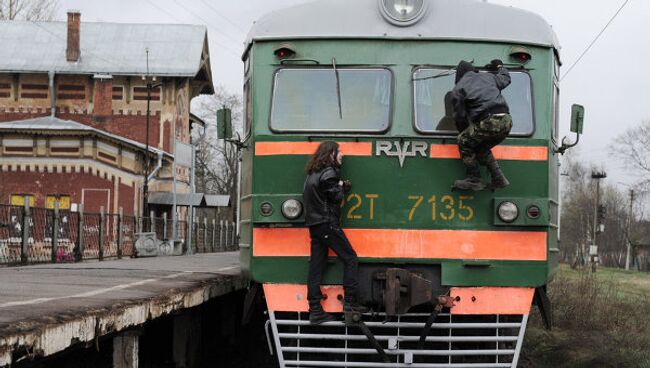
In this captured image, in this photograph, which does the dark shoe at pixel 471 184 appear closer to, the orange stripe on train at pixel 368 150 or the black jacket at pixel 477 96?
the orange stripe on train at pixel 368 150

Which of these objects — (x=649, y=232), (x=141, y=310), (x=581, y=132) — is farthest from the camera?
(x=649, y=232)

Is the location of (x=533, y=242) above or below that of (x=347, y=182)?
below

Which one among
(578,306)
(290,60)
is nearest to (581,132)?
(290,60)

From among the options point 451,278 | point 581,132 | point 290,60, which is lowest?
point 451,278

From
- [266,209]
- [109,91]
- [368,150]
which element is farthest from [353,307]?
[109,91]

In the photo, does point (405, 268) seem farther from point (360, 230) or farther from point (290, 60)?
point (290, 60)

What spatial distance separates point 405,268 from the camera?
708 cm

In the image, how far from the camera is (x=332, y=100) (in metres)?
7.30

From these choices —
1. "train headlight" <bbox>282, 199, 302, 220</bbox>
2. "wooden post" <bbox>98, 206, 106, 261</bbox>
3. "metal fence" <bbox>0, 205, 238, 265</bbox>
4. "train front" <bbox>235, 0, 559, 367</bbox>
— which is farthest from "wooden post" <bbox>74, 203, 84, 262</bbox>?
"train headlight" <bbox>282, 199, 302, 220</bbox>

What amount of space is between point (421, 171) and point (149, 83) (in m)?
32.8

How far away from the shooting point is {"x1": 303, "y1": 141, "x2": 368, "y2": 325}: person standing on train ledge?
681 centimetres

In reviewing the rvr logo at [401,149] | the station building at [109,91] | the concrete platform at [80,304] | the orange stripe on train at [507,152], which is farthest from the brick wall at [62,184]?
the orange stripe on train at [507,152]

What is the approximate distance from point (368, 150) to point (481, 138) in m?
0.93

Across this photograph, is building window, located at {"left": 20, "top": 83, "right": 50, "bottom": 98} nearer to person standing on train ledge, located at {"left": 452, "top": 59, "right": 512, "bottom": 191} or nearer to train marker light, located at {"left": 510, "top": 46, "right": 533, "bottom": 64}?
train marker light, located at {"left": 510, "top": 46, "right": 533, "bottom": 64}
